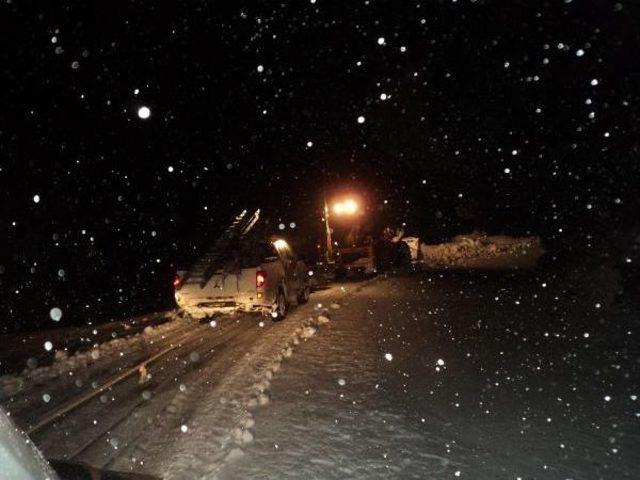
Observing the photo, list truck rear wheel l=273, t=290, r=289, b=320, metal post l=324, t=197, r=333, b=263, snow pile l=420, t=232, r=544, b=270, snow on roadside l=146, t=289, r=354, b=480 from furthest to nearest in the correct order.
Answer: snow pile l=420, t=232, r=544, b=270 → metal post l=324, t=197, r=333, b=263 → truck rear wheel l=273, t=290, r=289, b=320 → snow on roadside l=146, t=289, r=354, b=480

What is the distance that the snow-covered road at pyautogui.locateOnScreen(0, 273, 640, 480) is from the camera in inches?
199

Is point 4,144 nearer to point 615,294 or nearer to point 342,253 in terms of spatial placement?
point 342,253

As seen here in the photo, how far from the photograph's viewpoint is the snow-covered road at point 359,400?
5.06 m

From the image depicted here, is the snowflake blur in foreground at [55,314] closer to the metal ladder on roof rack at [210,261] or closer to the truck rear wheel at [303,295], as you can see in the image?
the metal ladder on roof rack at [210,261]

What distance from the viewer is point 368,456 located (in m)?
5.06

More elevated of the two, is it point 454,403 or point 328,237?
point 328,237

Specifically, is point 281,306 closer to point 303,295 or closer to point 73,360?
point 303,295

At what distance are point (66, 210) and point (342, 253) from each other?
11642mm

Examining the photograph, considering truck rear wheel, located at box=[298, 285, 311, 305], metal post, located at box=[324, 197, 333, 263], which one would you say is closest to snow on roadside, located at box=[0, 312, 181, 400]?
truck rear wheel, located at box=[298, 285, 311, 305]

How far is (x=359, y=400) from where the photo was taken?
654cm

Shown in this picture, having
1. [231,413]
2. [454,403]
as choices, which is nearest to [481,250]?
[454,403]

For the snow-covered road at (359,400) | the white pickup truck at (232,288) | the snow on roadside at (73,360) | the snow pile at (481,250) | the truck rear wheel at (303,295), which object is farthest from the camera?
the snow pile at (481,250)

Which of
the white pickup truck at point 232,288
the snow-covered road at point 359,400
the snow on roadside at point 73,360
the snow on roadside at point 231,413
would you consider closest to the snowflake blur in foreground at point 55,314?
the snow on roadside at point 73,360

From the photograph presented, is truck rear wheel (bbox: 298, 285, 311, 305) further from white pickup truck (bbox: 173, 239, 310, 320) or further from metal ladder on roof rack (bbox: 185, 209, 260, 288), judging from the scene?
metal ladder on roof rack (bbox: 185, 209, 260, 288)
